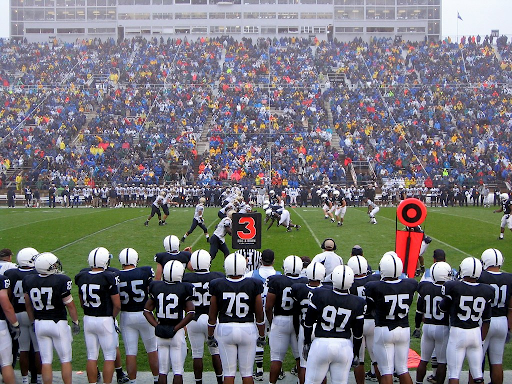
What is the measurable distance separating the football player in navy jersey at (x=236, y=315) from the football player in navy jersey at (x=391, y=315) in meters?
1.24

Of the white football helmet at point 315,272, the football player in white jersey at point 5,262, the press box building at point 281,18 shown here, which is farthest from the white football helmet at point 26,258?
the press box building at point 281,18

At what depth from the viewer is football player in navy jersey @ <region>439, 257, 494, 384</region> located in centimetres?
666

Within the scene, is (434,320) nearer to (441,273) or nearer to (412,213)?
(441,273)

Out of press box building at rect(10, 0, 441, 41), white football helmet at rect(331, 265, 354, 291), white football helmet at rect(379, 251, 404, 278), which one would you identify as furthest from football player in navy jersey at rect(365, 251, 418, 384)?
press box building at rect(10, 0, 441, 41)

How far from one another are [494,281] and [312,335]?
7.22 feet

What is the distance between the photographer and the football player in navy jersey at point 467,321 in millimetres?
6660

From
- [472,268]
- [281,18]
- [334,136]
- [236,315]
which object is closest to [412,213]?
[472,268]

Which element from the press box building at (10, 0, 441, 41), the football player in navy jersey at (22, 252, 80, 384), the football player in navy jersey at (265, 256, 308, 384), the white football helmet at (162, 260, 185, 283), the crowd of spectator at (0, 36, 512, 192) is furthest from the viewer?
the press box building at (10, 0, 441, 41)

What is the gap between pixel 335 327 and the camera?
6.20 meters

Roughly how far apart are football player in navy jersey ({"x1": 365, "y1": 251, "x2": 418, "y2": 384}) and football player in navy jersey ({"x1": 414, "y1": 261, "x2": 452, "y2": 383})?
0.47m

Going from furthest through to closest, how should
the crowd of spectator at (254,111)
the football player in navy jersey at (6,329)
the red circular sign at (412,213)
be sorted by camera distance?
the crowd of spectator at (254,111) < the red circular sign at (412,213) < the football player in navy jersey at (6,329)

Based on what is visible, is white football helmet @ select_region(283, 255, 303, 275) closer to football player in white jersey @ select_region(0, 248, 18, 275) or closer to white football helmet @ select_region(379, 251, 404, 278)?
white football helmet @ select_region(379, 251, 404, 278)

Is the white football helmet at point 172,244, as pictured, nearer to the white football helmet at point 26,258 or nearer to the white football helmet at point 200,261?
the white football helmet at point 200,261

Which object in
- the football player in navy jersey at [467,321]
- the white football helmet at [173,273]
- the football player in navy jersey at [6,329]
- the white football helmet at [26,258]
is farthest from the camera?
the white football helmet at [26,258]
